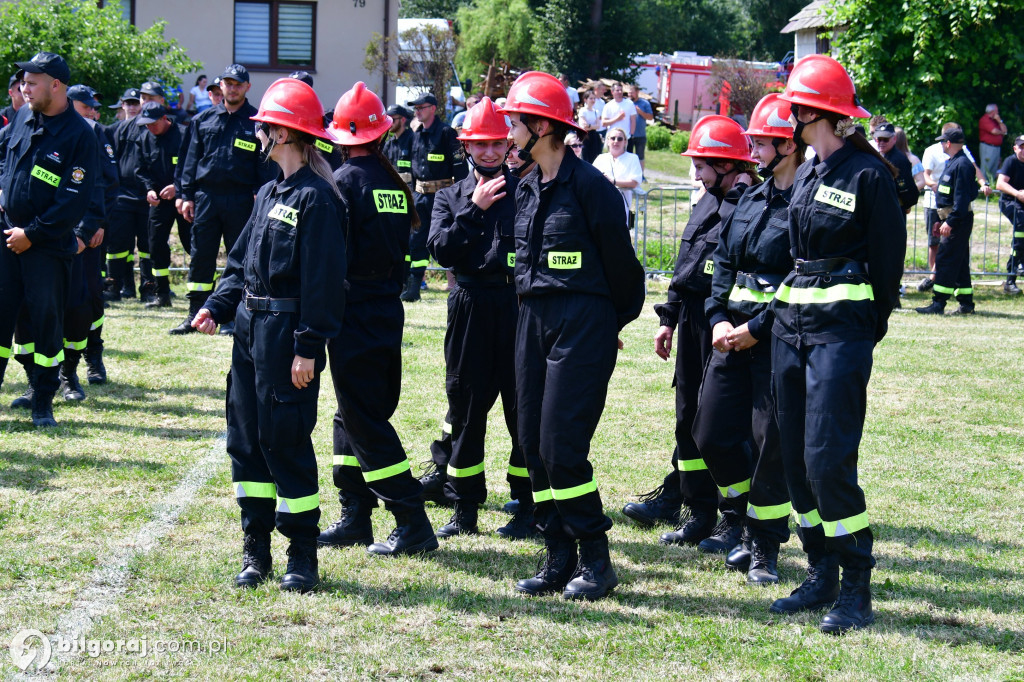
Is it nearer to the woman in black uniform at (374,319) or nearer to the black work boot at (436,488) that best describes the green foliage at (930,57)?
the black work boot at (436,488)

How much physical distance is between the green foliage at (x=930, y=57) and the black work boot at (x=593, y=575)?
22.0 metres

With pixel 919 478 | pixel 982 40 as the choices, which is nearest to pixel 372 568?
pixel 919 478

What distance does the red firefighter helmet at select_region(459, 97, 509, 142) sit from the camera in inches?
254

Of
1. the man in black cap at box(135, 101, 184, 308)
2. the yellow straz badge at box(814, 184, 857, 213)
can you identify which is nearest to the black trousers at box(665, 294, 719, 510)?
the yellow straz badge at box(814, 184, 857, 213)

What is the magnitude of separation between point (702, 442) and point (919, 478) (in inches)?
95.0

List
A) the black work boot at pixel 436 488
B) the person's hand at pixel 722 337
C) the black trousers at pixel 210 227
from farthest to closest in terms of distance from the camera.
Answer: the black trousers at pixel 210 227
the black work boot at pixel 436 488
the person's hand at pixel 722 337

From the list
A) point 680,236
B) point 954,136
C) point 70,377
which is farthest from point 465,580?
point 954,136

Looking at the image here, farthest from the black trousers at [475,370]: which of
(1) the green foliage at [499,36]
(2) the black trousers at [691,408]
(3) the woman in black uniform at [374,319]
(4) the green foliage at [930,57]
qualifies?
(1) the green foliage at [499,36]

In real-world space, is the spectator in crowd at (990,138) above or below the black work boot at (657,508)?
above

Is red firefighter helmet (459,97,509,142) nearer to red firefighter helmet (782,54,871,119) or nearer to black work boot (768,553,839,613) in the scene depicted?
red firefighter helmet (782,54,871,119)

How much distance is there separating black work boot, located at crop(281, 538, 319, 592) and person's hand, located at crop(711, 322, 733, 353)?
2239mm

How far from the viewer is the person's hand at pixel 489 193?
20.2 ft

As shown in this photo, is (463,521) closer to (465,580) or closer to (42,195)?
(465,580)

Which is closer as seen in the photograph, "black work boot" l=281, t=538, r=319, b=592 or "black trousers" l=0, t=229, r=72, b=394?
"black work boot" l=281, t=538, r=319, b=592
